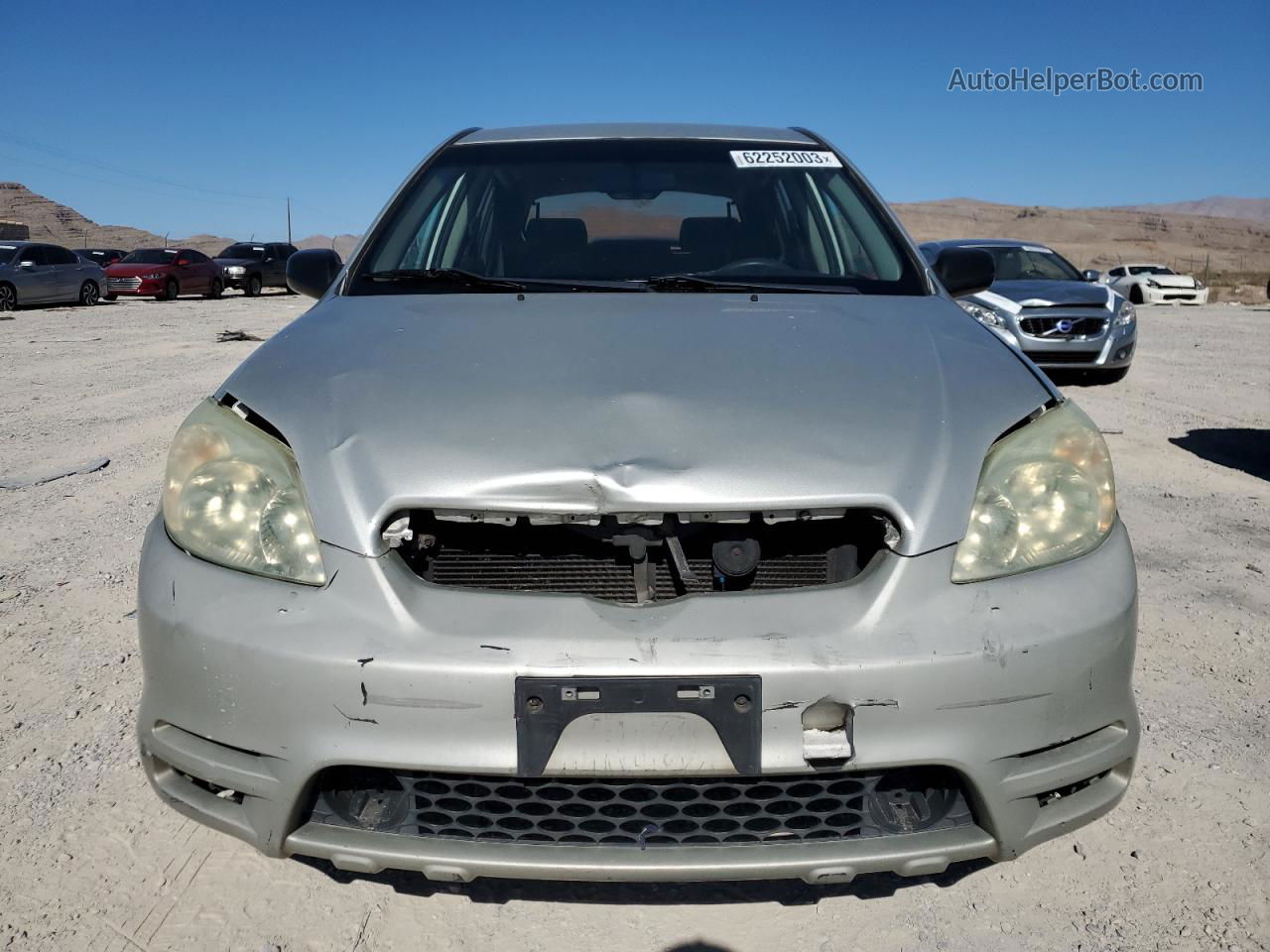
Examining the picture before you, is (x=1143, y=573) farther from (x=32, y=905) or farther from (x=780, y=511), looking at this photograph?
(x=32, y=905)

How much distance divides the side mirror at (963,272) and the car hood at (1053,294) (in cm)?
716

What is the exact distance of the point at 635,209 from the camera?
322cm

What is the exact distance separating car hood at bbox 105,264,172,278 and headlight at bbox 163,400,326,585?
85.0 ft

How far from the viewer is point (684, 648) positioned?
1.57 meters

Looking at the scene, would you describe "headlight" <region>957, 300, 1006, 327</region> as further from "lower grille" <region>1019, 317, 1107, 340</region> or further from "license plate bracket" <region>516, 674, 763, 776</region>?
"license plate bracket" <region>516, 674, 763, 776</region>

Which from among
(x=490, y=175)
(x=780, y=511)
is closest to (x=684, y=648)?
(x=780, y=511)

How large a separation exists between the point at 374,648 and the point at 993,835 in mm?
1055

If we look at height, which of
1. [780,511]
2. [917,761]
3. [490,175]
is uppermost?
[490,175]

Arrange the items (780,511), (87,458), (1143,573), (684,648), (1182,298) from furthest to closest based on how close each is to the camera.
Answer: (1182,298), (87,458), (1143,573), (780,511), (684,648)

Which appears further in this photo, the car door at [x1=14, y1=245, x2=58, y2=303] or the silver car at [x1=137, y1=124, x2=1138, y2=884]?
the car door at [x1=14, y1=245, x2=58, y2=303]

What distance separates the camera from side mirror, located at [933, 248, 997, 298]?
9.82ft

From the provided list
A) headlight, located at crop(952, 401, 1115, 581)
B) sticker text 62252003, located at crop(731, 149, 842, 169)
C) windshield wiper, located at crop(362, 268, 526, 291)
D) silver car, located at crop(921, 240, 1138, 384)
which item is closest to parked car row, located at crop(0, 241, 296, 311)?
silver car, located at crop(921, 240, 1138, 384)

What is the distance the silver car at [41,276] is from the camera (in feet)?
65.5

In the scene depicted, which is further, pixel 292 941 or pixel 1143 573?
pixel 1143 573
